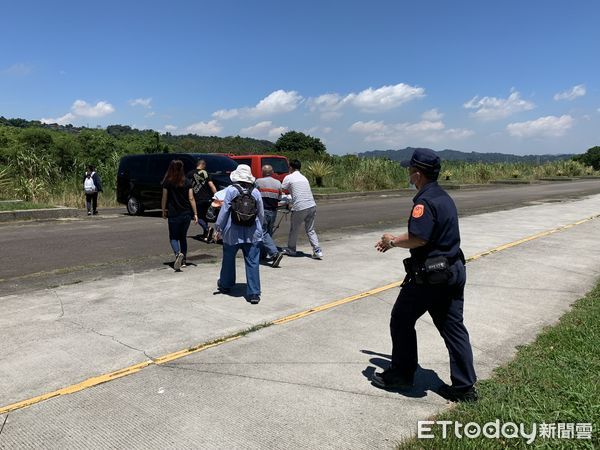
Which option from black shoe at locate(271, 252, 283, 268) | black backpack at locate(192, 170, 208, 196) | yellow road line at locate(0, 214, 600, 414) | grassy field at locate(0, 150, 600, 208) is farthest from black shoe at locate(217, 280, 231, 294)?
grassy field at locate(0, 150, 600, 208)

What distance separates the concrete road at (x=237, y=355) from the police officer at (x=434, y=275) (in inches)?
13.5

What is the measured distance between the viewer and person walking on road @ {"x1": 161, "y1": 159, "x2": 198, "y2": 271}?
770 cm

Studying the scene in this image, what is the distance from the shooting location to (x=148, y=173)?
15.7 m

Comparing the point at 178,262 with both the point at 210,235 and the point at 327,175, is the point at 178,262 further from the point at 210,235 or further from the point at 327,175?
the point at 327,175

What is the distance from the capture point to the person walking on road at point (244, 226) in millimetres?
6012

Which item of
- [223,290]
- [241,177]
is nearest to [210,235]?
[223,290]

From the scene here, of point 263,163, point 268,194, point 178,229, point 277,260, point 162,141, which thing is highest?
point 162,141

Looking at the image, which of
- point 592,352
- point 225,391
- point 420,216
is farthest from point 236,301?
point 592,352

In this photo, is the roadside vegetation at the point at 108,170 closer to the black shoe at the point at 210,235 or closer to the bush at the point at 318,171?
the bush at the point at 318,171

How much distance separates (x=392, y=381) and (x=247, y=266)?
2.78 metres

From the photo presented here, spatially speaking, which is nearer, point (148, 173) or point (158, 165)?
point (158, 165)

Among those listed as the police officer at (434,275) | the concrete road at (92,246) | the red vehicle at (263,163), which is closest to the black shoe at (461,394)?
the police officer at (434,275)

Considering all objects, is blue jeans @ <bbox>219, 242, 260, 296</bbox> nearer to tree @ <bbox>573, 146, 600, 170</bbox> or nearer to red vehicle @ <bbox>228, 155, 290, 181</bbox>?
red vehicle @ <bbox>228, 155, 290, 181</bbox>

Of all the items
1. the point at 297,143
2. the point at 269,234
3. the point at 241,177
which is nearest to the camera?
the point at 241,177
